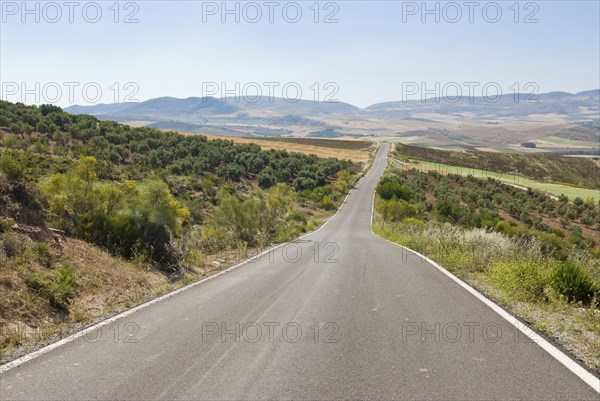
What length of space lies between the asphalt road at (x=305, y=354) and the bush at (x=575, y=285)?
172 cm

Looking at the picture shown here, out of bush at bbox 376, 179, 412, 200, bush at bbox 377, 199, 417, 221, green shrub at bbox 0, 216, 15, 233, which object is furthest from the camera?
bush at bbox 376, 179, 412, 200

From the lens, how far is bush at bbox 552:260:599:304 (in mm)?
8219

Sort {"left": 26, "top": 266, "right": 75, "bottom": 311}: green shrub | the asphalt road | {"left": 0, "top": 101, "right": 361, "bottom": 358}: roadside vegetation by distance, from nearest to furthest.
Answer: the asphalt road < {"left": 0, "top": 101, "right": 361, "bottom": 358}: roadside vegetation < {"left": 26, "top": 266, "right": 75, "bottom": 311}: green shrub

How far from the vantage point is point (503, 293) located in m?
8.50

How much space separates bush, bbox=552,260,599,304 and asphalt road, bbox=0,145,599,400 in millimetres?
1718

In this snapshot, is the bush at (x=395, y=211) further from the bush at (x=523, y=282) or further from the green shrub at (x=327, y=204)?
the bush at (x=523, y=282)

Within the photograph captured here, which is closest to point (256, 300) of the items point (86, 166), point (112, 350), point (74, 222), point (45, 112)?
point (112, 350)

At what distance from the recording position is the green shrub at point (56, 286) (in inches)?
298

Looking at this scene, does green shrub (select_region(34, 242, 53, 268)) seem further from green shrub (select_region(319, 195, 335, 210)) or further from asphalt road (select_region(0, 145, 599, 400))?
green shrub (select_region(319, 195, 335, 210))

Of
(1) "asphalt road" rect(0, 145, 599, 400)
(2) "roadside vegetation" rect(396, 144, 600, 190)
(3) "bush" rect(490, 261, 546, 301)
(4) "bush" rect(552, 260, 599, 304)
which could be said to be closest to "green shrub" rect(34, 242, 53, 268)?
(1) "asphalt road" rect(0, 145, 599, 400)

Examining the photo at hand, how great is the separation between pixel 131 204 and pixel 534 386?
11.6m

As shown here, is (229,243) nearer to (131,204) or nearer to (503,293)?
(131,204)

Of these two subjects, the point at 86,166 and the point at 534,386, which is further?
the point at 86,166

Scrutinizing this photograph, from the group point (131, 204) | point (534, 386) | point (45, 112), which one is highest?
point (45, 112)
